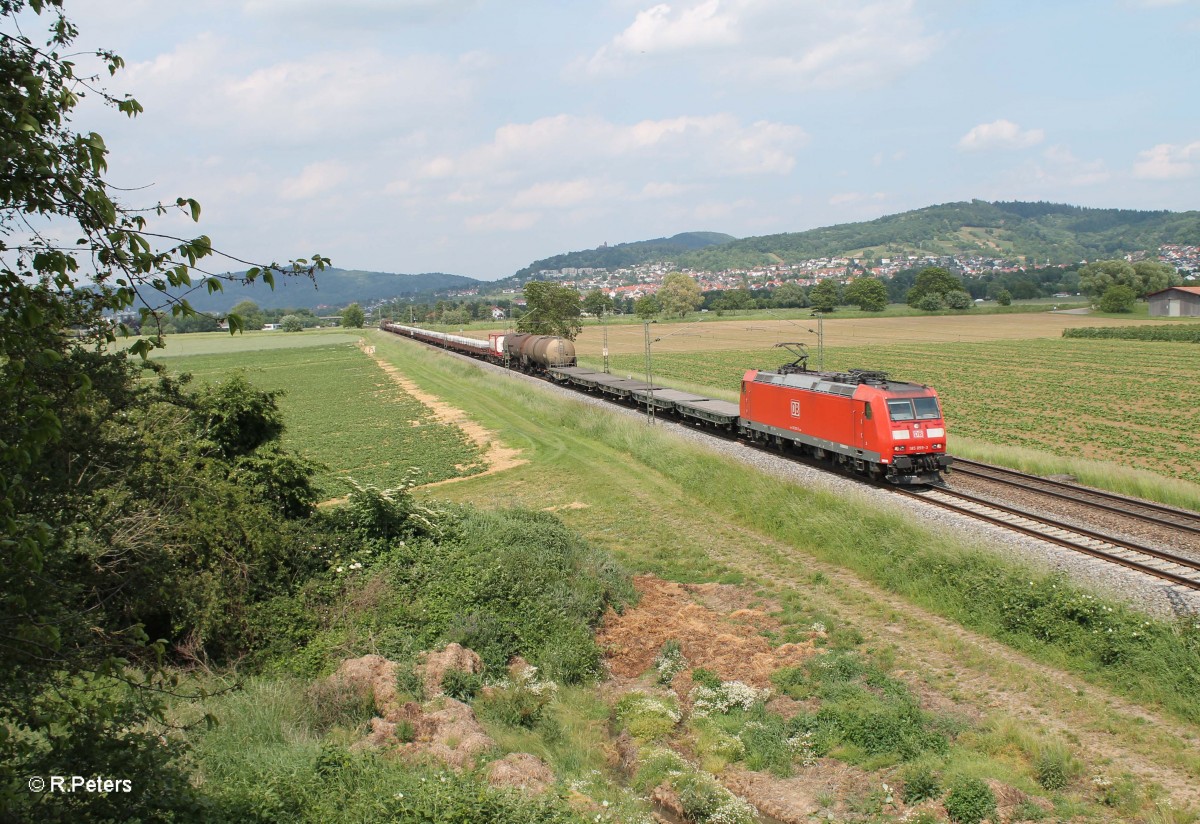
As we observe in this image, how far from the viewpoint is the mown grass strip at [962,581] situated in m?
12.8

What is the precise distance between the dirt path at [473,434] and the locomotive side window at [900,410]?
1434 centimetres

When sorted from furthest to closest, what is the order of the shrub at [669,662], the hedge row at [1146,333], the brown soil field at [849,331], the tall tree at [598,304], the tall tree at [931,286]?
the tall tree at [598,304]
the tall tree at [931,286]
the brown soil field at [849,331]
the hedge row at [1146,333]
the shrub at [669,662]

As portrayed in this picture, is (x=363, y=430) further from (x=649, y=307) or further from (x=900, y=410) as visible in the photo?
(x=649, y=307)

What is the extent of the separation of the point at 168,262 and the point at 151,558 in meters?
6.95

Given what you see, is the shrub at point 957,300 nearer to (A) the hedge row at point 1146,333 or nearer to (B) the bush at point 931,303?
(B) the bush at point 931,303

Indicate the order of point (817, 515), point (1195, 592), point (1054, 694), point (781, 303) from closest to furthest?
point (1054, 694)
point (1195, 592)
point (817, 515)
point (781, 303)

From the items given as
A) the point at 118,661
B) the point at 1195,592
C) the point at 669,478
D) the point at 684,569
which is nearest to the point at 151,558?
the point at 118,661

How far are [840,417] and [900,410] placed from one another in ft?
8.02

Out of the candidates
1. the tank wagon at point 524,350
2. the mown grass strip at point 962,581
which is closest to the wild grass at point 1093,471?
the mown grass strip at point 962,581

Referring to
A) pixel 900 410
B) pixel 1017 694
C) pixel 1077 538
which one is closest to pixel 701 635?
pixel 1017 694

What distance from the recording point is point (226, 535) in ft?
44.3

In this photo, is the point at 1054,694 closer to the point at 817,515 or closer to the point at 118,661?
the point at 817,515

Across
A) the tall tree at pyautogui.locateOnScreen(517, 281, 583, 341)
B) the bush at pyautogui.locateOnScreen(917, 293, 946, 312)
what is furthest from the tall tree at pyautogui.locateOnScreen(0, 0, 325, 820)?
the bush at pyautogui.locateOnScreen(917, 293, 946, 312)

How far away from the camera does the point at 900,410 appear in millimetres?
24453
